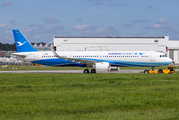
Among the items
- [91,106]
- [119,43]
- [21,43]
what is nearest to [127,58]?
[21,43]

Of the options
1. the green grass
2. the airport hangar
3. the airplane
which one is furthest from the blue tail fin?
the airport hangar

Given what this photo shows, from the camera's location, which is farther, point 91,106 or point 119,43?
point 119,43

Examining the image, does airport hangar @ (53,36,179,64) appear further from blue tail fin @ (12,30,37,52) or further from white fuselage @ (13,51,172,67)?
white fuselage @ (13,51,172,67)

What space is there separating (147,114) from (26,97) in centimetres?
839

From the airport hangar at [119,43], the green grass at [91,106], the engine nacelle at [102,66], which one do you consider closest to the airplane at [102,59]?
the engine nacelle at [102,66]

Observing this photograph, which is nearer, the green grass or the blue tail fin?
the green grass

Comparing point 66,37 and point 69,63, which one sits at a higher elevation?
point 66,37

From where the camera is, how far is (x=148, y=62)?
141 ft

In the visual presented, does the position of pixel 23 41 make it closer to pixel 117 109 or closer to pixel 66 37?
pixel 117 109

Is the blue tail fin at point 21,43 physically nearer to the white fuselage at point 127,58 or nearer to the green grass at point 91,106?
the white fuselage at point 127,58

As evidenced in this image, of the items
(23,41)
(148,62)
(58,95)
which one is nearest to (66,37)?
(23,41)

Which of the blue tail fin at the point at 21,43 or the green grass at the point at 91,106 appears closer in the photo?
the green grass at the point at 91,106

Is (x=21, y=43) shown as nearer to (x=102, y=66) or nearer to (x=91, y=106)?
(x=102, y=66)

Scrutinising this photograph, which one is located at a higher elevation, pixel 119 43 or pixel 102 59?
pixel 119 43
